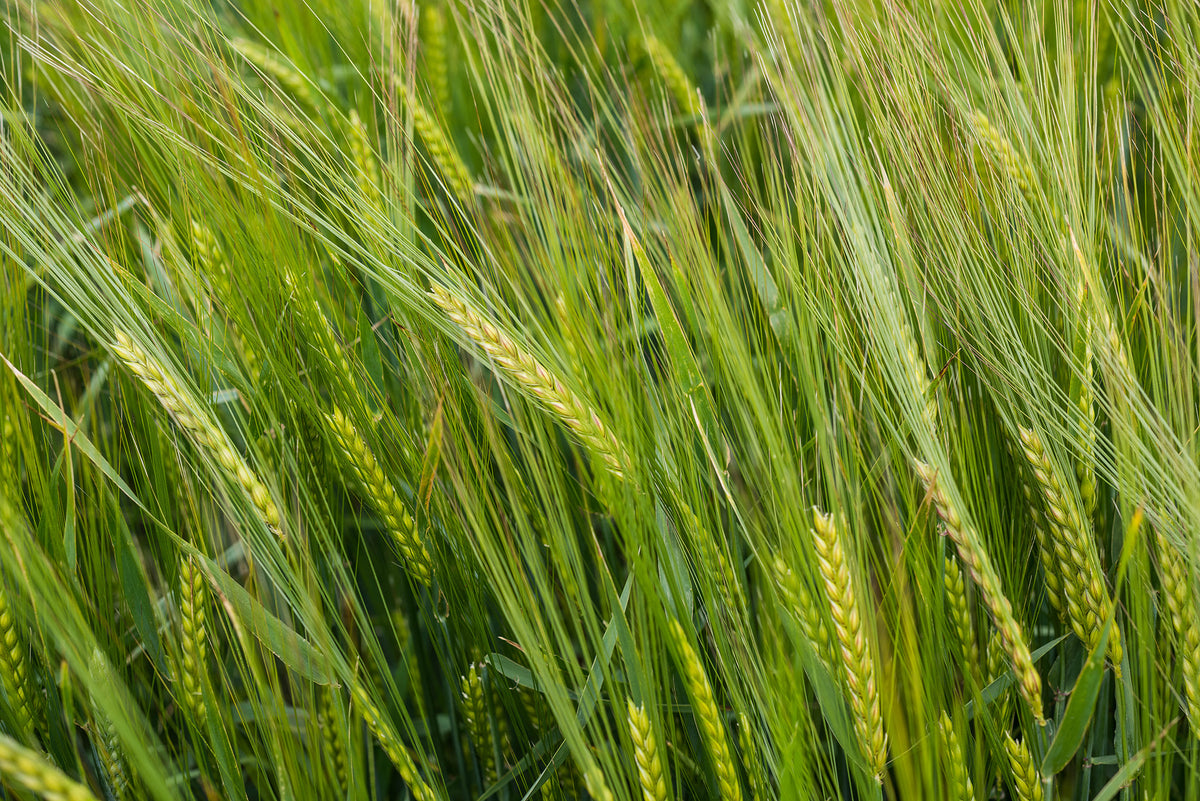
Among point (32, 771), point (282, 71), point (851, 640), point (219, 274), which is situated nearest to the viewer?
point (32, 771)

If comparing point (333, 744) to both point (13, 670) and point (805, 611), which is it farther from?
point (805, 611)

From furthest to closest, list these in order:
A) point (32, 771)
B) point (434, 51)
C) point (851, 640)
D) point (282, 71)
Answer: point (434, 51) < point (282, 71) < point (851, 640) < point (32, 771)

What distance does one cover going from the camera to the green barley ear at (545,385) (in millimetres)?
576

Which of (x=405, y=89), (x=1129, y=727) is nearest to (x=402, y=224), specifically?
(x=405, y=89)

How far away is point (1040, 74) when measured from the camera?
2.66ft

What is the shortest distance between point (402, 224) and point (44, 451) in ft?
1.33

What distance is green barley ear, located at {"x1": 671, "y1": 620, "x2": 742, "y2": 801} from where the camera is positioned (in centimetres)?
53

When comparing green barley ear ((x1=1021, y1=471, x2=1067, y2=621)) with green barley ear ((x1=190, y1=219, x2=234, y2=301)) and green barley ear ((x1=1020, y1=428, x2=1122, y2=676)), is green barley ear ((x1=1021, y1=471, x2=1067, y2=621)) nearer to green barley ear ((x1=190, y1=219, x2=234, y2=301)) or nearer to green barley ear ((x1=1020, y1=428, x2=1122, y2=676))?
green barley ear ((x1=1020, y1=428, x2=1122, y2=676))

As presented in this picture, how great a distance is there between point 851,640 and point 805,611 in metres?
0.05

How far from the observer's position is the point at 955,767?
56cm

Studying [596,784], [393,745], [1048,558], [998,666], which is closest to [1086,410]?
[1048,558]

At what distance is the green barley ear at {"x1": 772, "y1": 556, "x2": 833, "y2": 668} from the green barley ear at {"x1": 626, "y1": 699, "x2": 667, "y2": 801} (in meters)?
0.12

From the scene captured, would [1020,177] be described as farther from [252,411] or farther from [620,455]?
[252,411]

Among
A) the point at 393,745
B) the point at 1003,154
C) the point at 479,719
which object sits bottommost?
the point at 479,719
